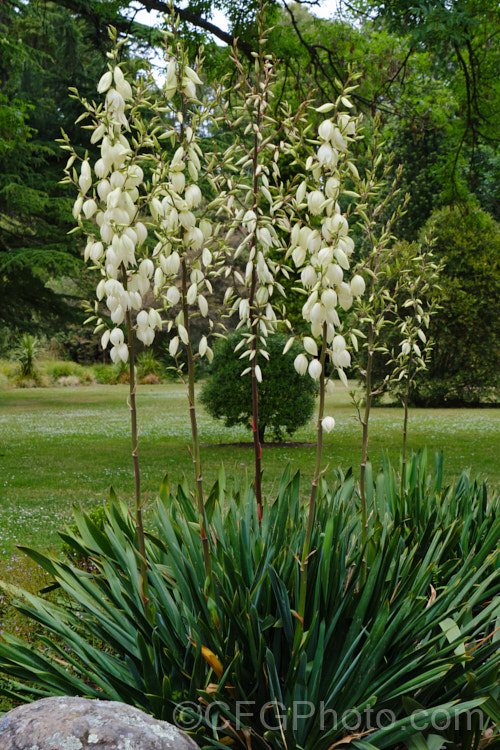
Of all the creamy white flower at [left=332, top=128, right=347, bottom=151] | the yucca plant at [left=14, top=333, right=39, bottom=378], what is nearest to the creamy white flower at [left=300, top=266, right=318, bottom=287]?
the creamy white flower at [left=332, top=128, right=347, bottom=151]

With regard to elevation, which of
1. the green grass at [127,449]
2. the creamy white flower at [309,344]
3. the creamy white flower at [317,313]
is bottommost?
the green grass at [127,449]

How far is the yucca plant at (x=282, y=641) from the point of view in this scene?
225 centimetres

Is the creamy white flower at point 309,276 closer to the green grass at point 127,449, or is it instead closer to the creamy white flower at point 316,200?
the creamy white flower at point 316,200

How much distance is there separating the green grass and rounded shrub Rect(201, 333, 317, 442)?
2.02 ft

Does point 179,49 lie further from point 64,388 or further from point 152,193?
point 64,388

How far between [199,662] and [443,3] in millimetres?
6965

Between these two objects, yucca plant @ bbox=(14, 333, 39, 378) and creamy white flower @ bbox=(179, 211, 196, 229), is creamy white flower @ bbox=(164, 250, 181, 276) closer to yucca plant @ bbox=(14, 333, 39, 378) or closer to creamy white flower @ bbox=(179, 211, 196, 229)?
creamy white flower @ bbox=(179, 211, 196, 229)

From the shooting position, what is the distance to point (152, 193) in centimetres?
227

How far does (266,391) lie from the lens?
36.7 ft

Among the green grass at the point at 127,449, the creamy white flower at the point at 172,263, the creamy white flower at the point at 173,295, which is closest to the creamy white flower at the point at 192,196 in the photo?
the creamy white flower at the point at 172,263

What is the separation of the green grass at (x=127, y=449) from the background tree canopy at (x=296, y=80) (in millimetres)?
2877

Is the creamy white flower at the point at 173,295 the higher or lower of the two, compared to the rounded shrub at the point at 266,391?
higher

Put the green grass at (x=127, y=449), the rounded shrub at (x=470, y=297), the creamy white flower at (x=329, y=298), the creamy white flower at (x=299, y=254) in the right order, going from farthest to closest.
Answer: the rounded shrub at (x=470, y=297) → the green grass at (x=127, y=449) → the creamy white flower at (x=299, y=254) → the creamy white flower at (x=329, y=298)

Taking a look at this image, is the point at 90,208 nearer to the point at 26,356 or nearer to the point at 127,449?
the point at 127,449
